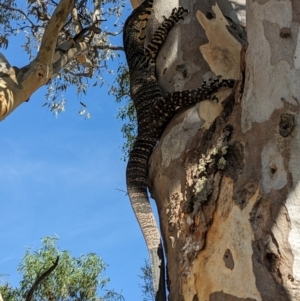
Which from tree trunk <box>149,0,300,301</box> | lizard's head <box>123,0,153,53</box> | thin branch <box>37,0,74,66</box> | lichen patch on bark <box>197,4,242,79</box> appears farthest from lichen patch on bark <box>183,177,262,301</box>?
lizard's head <box>123,0,153,53</box>

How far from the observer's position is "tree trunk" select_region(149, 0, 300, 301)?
6.75ft

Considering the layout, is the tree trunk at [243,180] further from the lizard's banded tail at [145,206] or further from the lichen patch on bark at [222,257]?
the lizard's banded tail at [145,206]

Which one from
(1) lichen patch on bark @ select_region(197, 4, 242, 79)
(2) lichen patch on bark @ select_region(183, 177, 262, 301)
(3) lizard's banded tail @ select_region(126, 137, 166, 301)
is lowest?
(2) lichen patch on bark @ select_region(183, 177, 262, 301)

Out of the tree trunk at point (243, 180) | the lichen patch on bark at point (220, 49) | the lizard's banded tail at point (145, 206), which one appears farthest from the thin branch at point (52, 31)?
the tree trunk at point (243, 180)

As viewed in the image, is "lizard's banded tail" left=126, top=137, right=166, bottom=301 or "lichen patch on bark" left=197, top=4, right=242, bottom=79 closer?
"lizard's banded tail" left=126, top=137, right=166, bottom=301

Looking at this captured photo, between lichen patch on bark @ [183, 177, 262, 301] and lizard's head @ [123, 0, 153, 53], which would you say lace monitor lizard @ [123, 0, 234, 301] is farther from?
lizard's head @ [123, 0, 153, 53]

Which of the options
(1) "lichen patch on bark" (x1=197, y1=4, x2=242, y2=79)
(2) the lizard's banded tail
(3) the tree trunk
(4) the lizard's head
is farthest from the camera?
(4) the lizard's head

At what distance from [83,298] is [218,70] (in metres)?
8.23

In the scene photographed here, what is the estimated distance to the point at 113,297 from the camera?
950 centimetres

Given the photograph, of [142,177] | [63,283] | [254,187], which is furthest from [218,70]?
[63,283]

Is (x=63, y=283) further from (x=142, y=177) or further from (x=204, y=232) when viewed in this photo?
(x=204, y=232)

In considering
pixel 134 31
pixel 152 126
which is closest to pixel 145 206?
pixel 152 126

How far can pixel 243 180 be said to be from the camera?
2.25m

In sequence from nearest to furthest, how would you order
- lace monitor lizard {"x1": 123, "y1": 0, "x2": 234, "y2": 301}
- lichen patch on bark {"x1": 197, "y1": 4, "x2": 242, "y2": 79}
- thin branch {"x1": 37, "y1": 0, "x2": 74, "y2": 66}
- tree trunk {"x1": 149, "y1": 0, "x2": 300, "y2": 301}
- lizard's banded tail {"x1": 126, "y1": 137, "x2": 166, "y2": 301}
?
tree trunk {"x1": 149, "y1": 0, "x2": 300, "y2": 301}
lizard's banded tail {"x1": 126, "y1": 137, "x2": 166, "y2": 301}
lace monitor lizard {"x1": 123, "y1": 0, "x2": 234, "y2": 301}
lichen patch on bark {"x1": 197, "y1": 4, "x2": 242, "y2": 79}
thin branch {"x1": 37, "y1": 0, "x2": 74, "y2": 66}
